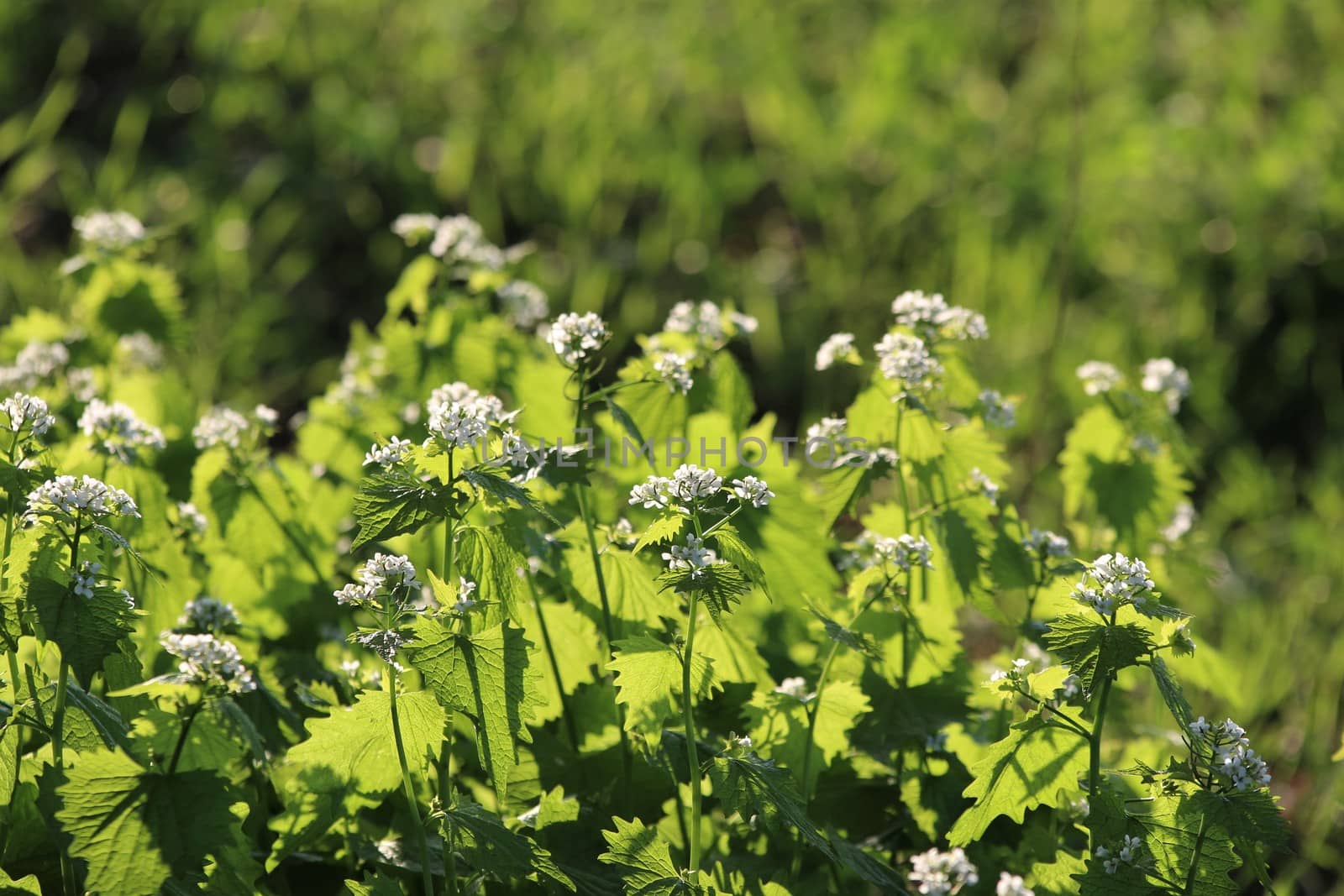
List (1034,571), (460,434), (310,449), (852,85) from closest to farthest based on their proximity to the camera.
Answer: (460,434) → (1034,571) → (310,449) → (852,85)

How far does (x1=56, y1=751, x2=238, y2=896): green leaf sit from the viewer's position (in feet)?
6.16

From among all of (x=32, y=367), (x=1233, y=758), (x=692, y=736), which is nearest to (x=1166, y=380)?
(x=1233, y=758)

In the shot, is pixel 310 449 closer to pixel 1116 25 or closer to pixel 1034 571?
pixel 1034 571

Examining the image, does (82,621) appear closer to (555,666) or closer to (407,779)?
(407,779)

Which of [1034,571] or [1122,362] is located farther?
[1122,362]

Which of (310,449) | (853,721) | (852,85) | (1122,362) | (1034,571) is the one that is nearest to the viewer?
(853,721)

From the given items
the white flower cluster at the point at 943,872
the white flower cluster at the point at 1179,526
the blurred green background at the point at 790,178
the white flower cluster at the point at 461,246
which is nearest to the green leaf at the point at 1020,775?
the white flower cluster at the point at 943,872

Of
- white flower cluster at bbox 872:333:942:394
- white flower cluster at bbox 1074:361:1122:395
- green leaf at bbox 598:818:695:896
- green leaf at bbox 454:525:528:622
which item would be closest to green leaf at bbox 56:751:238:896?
green leaf at bbox 454:525:528:622

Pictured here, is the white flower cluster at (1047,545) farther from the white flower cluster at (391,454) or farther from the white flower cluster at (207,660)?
the white flower cluster at (207,660)

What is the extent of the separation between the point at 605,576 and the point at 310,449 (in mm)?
1312

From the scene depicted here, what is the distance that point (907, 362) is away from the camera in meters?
2.52

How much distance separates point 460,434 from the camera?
203 centimetres

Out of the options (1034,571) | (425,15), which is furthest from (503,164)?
(1034,571)

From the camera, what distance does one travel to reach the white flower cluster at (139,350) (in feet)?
12.1
